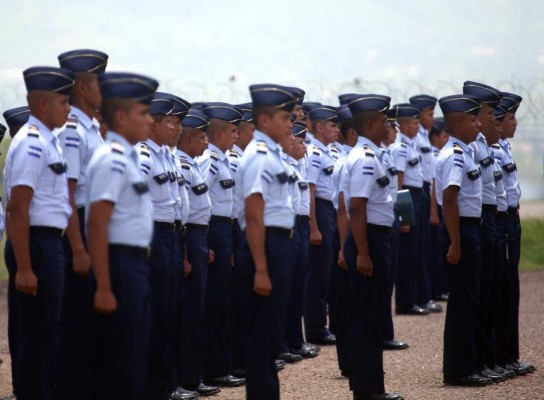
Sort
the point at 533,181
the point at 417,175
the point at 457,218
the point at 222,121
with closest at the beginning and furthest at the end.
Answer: the point at 457,218
the point at 222,121
the point at 417,175
the point at 533,181

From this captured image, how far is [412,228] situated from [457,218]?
17.3 ft

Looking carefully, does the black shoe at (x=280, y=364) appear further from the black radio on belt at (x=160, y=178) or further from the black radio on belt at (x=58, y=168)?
the black radio on belt at (x=58, y=168)

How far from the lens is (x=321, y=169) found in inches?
489

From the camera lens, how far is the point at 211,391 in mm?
9562

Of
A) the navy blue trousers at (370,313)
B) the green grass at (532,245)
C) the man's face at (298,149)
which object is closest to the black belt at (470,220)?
the navy blue trousers at (370,313)

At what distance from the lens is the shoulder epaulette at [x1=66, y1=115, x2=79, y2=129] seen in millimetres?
7887

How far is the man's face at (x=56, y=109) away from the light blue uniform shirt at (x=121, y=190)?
1.04 meters

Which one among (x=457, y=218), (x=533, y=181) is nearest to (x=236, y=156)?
(x=457, y=218)

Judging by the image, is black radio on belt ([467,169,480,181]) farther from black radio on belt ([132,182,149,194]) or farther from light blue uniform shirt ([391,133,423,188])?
light blue uniform shirt ([391,133,423,188])

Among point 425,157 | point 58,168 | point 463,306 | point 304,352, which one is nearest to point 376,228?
point 463,306

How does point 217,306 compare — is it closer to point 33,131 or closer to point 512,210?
point 512,210

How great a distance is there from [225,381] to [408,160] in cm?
499

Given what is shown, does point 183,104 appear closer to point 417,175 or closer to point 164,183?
point 164,183

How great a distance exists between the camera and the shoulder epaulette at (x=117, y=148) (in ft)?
20.6
